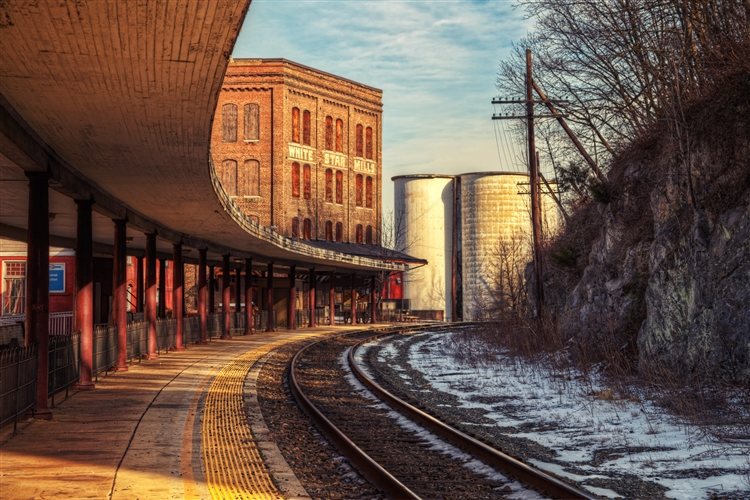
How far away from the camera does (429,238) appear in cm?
7000

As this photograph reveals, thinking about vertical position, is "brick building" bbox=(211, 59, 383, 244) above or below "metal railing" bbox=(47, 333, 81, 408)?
above

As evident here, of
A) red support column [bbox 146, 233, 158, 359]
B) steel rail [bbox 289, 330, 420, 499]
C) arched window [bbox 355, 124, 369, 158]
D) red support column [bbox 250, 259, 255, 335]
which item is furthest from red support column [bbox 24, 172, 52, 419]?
arched window [bbox 355, 124, 369, 158]

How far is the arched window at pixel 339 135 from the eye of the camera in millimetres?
63344

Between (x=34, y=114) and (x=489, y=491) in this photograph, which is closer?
(x=489, y=491)

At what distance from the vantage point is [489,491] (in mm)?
8648

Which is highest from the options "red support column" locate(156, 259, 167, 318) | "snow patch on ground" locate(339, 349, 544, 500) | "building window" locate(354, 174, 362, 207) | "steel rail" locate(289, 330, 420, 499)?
"building window" locate(354, 174, 362, 207)

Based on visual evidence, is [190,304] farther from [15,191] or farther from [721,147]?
[721,147]

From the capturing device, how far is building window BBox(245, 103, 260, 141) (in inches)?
2327

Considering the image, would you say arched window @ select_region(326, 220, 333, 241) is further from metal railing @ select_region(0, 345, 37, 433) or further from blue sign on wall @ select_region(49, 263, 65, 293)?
metal railing @ select_region(0, 345, 37, 433)

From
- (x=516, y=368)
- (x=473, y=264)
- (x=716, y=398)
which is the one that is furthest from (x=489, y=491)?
(x=473, y=264)

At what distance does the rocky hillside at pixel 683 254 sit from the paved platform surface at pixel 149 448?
7.56 m

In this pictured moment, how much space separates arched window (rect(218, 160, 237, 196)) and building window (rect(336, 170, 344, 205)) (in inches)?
325

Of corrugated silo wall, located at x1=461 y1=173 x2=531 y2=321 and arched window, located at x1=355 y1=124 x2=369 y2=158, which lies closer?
arched window, located at x1=355 y1=124 x2=369 y2=158

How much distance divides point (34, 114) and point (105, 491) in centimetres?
562
